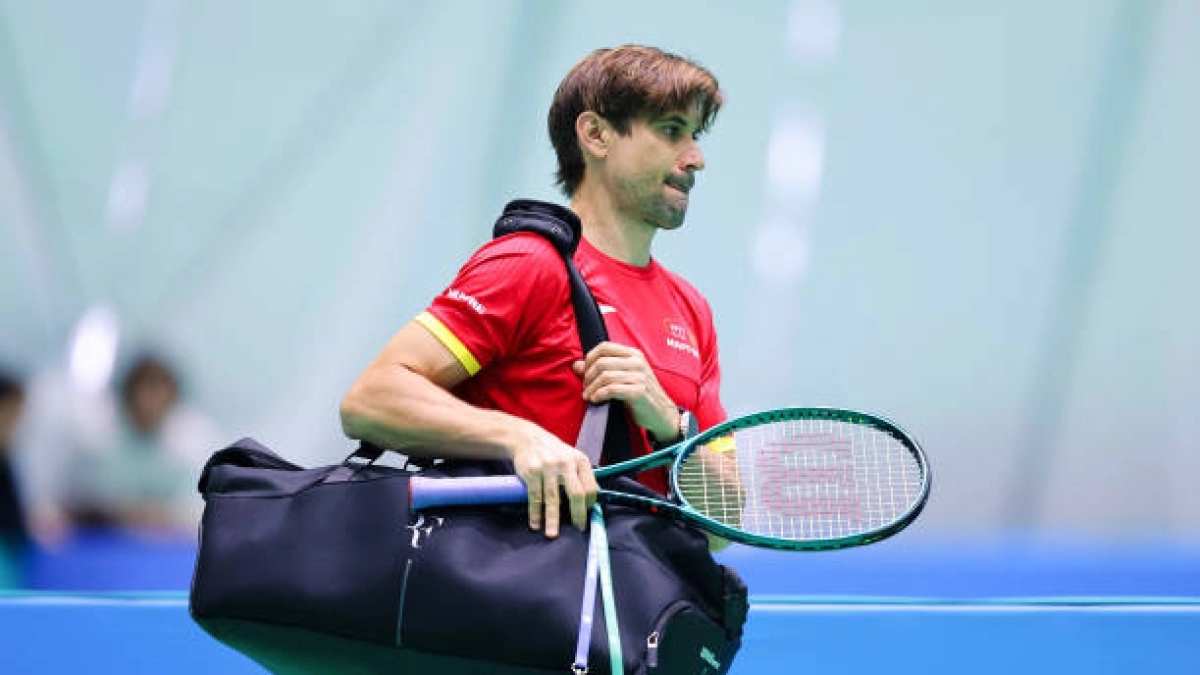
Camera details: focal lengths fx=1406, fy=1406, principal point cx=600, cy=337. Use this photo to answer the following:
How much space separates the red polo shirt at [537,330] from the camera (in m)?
1.47

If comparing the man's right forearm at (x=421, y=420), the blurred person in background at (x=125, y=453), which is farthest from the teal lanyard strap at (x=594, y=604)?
the blurred person in background at (x=125, y=453)

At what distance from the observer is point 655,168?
1677 millimetres

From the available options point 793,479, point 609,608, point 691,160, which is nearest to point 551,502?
point 609,608

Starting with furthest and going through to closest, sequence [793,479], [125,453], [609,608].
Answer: [125,453] < [793,479] < [609,608]

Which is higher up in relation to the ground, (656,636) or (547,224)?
(547,224)

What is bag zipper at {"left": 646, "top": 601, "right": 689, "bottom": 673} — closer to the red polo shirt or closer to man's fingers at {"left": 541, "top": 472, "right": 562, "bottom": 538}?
man's fingers at {"left": 541, "top": 472, "right": 562, "bottom": 538}

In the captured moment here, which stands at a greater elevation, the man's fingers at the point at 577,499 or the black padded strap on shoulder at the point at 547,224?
the black padded strap on shoulder at the point at 547,224

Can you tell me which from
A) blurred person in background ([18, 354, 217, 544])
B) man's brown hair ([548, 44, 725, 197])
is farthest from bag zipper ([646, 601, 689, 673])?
blurred person in background ([18, 354, 217, 544])

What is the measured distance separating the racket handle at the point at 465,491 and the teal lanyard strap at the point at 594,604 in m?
0.09

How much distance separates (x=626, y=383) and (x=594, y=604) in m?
0.27

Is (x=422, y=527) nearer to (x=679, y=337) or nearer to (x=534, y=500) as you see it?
(x=534, y=500)

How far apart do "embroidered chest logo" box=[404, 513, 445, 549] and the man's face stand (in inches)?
20.1

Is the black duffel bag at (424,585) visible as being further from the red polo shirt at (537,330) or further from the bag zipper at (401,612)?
the red polo shirt at (537,330)

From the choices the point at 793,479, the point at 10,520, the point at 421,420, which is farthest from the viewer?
the point at 10,520
